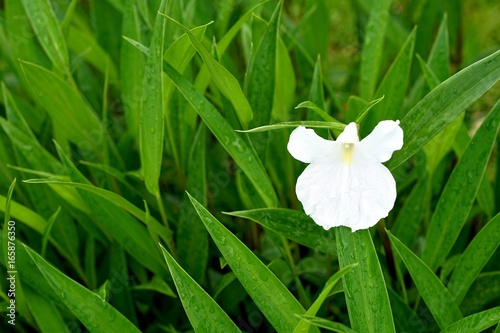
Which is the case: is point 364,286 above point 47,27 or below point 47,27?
below

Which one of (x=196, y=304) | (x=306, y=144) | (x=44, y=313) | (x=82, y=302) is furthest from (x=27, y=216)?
→ (x=306, y=144)

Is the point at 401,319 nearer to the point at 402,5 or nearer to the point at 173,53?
the point at 173,53

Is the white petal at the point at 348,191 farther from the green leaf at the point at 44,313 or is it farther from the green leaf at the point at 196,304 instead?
the green leaf at the point at 44,313

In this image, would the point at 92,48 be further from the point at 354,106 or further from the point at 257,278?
the point at 257,278

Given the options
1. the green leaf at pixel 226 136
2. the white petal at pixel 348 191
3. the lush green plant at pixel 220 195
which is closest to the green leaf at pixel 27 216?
the lush green plant at pixel 220 195

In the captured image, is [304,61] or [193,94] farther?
[304,61]

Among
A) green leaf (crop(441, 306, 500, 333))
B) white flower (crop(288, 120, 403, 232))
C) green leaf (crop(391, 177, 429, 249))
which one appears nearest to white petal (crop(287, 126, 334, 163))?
white flower (crop(288, 120, 403, 232))

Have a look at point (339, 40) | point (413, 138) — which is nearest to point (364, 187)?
point (413, 138)
